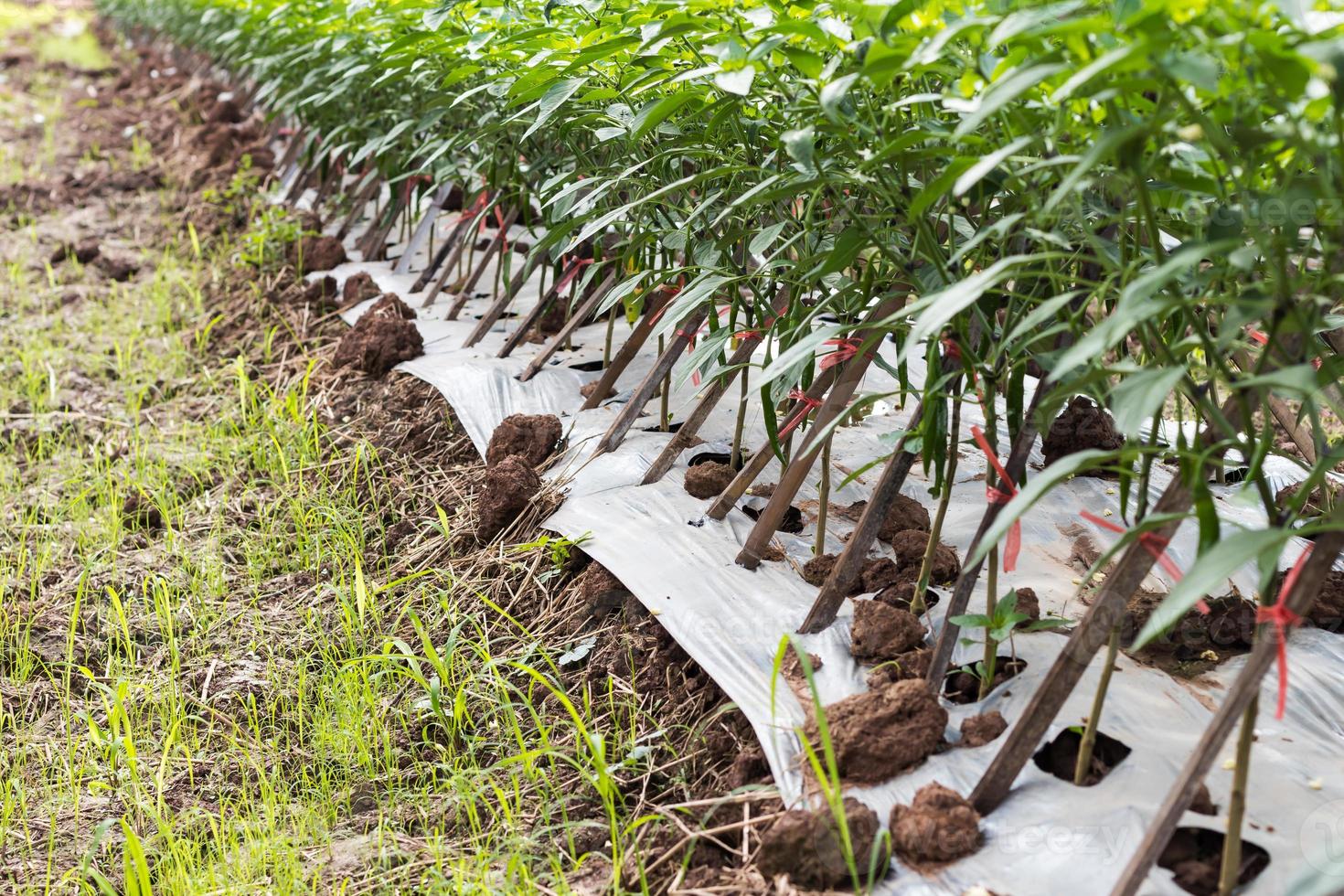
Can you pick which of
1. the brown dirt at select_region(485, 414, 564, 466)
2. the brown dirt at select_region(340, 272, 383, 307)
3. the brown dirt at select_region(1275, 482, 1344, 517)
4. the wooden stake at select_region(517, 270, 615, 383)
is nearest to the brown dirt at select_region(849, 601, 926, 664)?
the brown dirt at select_region(1275, 482, 1344, 517)

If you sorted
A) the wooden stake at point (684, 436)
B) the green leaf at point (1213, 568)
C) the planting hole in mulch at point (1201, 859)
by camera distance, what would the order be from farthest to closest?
the wooden stake at point (684, 436) → the planting hole in mulch at point (1201, 859) → the green leaf at point (1213, 568)

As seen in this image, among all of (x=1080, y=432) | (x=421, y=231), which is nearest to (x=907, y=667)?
(x=1080, y=432)

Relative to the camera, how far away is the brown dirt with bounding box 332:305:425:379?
2891mm

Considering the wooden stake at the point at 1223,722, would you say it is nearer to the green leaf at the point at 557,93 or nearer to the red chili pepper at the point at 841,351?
the red chili pepper at the point at 841,351

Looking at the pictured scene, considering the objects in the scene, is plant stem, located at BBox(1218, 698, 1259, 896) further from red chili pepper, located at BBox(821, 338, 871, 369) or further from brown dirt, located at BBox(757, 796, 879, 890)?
red chili pepper, located at BBox(821, 338, 871, 369)

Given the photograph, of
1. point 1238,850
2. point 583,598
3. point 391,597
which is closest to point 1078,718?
point 1238,850

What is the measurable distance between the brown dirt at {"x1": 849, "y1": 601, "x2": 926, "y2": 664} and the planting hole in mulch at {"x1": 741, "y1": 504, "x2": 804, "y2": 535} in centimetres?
39

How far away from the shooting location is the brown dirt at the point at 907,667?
4.84ft

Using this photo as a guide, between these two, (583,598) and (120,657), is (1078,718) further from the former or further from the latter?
(120,657)

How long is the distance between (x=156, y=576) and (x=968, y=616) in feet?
4.60

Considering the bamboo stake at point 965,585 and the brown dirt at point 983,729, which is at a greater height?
the bamboo stake at point 965,585

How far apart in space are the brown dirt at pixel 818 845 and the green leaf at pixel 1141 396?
52 cm

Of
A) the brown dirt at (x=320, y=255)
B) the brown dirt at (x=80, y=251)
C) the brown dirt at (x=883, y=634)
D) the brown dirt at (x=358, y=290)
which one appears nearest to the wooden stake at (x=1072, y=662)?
the brown dirt at (x=883, y=634)

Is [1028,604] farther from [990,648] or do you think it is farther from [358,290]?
[358,290]
